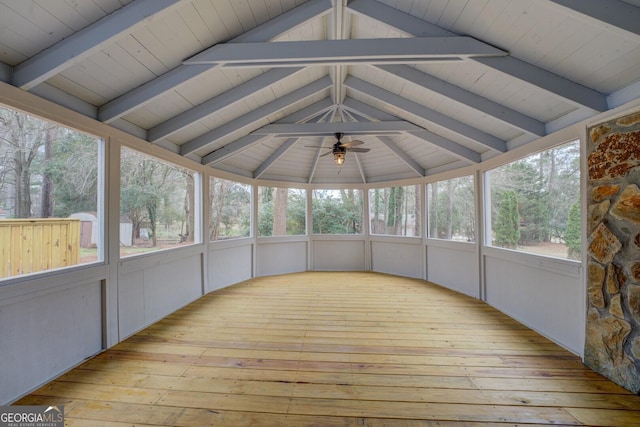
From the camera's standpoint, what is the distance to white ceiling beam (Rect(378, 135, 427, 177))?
5.59 metres

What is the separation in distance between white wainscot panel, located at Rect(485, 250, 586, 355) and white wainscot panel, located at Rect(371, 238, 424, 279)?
1.80 m

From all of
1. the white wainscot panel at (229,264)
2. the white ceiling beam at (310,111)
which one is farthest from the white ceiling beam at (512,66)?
the white wainscot panel at (229,264)

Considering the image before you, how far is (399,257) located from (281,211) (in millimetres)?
3038

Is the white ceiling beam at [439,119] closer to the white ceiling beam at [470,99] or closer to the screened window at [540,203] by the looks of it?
the screened window at [540,203]

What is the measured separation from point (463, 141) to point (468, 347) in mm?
3100

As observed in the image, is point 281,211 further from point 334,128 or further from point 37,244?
point 37,244

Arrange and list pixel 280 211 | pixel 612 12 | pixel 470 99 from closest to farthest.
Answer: pixel 612 12, pixel 470 99, pixel 280 211

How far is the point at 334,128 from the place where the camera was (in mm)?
4527

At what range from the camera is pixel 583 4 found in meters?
1.78

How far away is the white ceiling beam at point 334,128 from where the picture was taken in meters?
4.48

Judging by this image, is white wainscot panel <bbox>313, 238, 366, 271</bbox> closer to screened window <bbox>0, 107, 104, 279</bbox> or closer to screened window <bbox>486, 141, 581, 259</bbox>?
screened window <bbox>486, 141, 581, 259</bbox>

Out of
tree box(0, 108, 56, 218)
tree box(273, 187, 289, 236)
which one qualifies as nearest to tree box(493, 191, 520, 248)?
tree box(273, 187, 289, 236)

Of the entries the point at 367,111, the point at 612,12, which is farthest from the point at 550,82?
the point at 367,111

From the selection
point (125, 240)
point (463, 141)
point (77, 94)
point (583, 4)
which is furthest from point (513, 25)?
point (125, 240)
